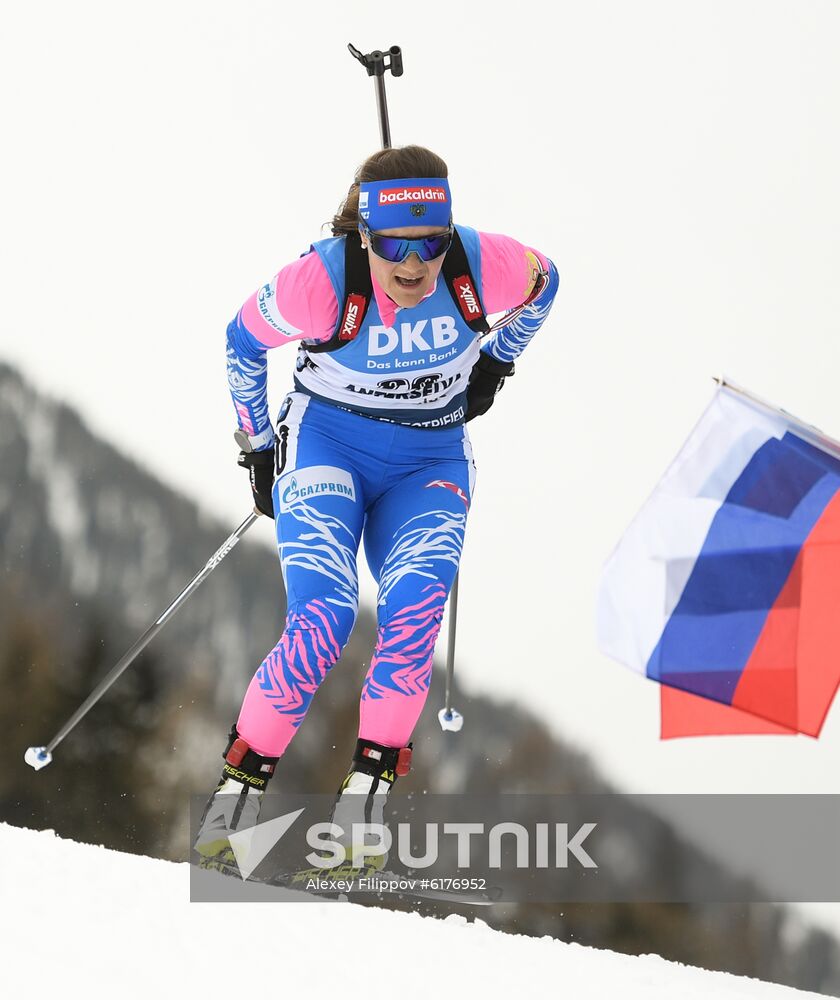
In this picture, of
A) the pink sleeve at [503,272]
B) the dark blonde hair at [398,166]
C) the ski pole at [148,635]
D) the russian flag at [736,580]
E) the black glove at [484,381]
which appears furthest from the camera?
the ski pole at [148,635]

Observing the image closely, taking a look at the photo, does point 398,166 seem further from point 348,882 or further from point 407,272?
point 348,882

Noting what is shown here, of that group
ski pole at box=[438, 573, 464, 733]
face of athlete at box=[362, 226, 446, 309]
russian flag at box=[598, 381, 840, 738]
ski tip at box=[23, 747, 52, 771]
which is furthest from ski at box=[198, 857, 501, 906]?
face of athlete at box=[362, 226, 446, 309]

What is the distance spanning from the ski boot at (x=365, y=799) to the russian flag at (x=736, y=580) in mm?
1063

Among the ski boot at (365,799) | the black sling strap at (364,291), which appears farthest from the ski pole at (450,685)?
the black sling strap at (364,291)

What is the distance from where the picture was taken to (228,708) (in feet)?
100

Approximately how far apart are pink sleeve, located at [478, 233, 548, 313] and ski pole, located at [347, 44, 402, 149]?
120 centimetres

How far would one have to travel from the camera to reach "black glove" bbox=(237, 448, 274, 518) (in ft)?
16.3

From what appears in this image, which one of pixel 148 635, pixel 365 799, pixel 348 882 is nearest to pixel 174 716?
pixel 148 635

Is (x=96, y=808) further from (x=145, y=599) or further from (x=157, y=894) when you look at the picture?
(x=157, y=894)

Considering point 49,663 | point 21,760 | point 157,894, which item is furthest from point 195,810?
point 49,663

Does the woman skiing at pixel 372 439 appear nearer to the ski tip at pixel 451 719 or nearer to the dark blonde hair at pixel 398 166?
the dark blonde hair at pixel 398 166

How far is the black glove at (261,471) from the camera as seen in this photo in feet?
16.3

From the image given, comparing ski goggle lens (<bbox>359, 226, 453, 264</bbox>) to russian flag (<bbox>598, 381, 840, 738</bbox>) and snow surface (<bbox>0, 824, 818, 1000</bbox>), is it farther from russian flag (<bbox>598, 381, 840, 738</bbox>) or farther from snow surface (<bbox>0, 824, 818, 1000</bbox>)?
snow surface (<bbox>0, 824, 818, 1000</bbox>)

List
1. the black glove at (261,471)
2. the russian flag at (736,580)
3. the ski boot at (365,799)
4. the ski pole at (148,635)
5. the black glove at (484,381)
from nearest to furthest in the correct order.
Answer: the russian flag at (736,580), the ski boot at (365,799), the black glove at (261,471), the black glove at (484,381), the ski pole at (148,635)
